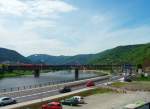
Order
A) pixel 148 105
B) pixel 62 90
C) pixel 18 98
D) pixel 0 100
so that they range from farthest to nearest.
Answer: pixel 62 90
pixel 18 98
pixel 0 100
pixel 148 105

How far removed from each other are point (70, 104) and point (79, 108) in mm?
3782

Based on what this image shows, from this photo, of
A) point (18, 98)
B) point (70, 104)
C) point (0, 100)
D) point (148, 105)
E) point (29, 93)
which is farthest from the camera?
point (29, 93)

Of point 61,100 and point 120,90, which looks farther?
point 120,90

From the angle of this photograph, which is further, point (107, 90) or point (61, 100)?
point (107, 90)

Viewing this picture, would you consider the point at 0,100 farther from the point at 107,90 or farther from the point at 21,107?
the point at 107,90

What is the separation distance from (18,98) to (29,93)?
9.20m

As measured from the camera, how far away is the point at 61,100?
3019 inches

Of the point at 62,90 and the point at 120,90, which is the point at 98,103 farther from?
the point at 120,90

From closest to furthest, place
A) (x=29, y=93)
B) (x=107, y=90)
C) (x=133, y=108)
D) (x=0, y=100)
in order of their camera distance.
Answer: (x=133, y=108)
(x=0, y=100)
(x=29, y=93)
(x=107, y=90)

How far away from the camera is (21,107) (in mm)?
62156

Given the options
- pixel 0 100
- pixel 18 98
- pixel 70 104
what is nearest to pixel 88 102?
pixel 70 104

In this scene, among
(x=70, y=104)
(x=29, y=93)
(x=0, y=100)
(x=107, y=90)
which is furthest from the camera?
(x=107, y=90)

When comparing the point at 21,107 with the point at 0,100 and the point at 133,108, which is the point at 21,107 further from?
the point at 133,108

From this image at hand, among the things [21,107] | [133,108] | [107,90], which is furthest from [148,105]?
[107,90]
